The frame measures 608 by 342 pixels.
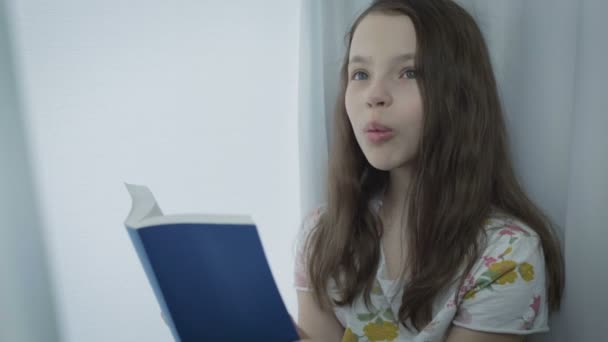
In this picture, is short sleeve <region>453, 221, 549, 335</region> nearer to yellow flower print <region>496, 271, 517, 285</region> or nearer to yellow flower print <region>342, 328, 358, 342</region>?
yellow flower print <region>496, 271, 517, 285</region>

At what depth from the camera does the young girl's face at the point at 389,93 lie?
29.3 inches

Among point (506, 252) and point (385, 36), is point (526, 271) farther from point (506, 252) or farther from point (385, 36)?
point (385, 36)

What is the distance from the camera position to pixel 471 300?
74 centimetres

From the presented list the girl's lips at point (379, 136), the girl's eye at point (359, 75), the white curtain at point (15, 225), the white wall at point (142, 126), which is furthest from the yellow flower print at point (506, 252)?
the white curtain at point (15, 225)

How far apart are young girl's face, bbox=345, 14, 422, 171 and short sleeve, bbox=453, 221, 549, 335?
0.62ft

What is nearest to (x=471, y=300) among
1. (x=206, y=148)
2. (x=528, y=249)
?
(x=528, y=249)

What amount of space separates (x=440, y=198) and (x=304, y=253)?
0.29m

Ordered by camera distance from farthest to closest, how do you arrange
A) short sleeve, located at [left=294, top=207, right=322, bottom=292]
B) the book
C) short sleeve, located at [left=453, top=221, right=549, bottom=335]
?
short sleeve, located at [left=294, top=207, right=322, bottom=292], short sleeve, located at [left=453, top=221, right=549, bottom=335], the book

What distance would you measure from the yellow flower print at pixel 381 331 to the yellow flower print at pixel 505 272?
0.20m

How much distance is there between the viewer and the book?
0.59 metres

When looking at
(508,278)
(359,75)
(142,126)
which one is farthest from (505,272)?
(142,126)

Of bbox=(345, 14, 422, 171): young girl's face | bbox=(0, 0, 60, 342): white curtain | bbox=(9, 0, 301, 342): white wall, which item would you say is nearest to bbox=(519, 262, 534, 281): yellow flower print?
bbox=(345, 14, 422, 171): young girl's face

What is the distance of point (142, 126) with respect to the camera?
101cm

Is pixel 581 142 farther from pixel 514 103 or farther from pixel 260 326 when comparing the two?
pixel 260 326
